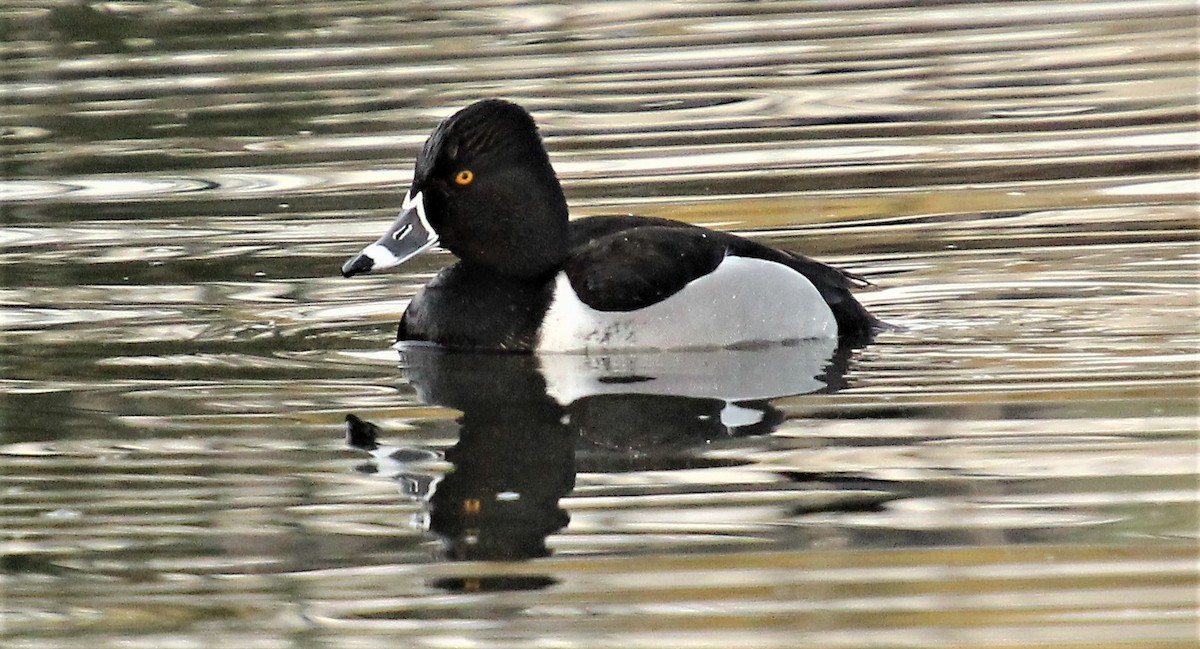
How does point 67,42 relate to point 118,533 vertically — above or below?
above

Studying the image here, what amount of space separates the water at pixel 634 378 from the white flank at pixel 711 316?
0.44ft

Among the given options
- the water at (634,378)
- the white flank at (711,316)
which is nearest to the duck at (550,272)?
the white flank at (711,316)

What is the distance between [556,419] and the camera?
688cm

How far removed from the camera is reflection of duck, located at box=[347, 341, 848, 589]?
5750 millimetres

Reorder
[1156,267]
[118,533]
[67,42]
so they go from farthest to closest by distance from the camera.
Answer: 1. [67,42]
2. [1156,267]
3. [118,533]

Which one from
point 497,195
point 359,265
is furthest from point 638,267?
point 359,265

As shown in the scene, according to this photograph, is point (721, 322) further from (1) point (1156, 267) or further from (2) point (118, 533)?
(2) point (118, 533)

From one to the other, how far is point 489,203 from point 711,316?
3.02 feet

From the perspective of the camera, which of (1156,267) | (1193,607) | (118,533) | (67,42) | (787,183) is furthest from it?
(67,42)

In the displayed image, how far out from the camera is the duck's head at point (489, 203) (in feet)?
26.2

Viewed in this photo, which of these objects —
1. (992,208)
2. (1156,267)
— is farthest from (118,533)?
(992,208)

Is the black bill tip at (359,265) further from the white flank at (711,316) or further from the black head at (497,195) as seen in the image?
the white flank at (711,316)

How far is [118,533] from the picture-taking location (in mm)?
5789

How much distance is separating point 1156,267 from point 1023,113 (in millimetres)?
3698
